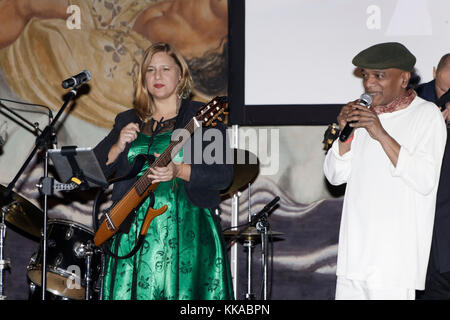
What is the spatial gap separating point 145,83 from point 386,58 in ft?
3.83

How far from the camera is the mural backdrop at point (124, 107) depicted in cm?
496

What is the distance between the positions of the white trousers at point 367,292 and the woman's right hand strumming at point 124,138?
1.15 meters

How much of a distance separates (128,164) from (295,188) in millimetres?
2079

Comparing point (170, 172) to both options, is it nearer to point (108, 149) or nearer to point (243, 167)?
point (108, 149)

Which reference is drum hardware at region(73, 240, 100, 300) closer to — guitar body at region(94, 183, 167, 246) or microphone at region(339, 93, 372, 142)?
guitar body at region(94, 183, 167, 246)

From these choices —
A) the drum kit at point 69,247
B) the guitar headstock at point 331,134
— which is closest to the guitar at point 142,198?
the guitar headstock at point 331,134

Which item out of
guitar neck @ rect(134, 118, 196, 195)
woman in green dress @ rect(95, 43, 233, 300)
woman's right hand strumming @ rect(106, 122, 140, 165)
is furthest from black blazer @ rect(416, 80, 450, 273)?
woman's right hand strumming @ rect(106, 122, 140, 165)

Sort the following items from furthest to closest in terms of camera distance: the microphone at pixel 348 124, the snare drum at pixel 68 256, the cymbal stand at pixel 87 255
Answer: the snare drum at pixel 68 256 < the cymbal stand at pixel 87 255 < the microphone at pixel 348 124

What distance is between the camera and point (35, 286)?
4.42 meters

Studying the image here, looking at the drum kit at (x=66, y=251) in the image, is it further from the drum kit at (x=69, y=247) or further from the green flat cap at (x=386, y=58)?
the green flat cap at (x=386, y=58)

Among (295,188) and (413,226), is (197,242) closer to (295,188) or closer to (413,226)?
(413,226)

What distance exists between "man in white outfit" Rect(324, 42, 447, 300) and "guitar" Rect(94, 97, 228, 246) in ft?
2.18

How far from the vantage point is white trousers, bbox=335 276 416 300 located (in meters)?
2.62

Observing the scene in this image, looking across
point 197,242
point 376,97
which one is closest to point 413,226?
point 376,97
